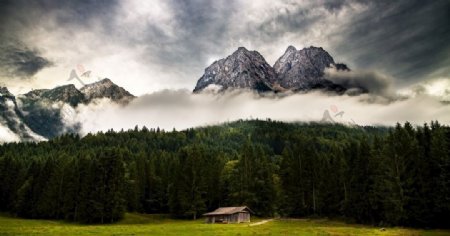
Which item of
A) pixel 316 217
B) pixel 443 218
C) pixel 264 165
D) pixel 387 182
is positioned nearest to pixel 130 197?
pixel 264 165

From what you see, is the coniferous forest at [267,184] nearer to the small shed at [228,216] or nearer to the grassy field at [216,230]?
the grassy field at [216,230]

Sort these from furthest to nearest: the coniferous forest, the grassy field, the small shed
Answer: the small shed → the coniferous forest → the grassy field

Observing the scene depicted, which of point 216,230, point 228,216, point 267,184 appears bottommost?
point 228,216

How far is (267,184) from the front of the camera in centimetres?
9812

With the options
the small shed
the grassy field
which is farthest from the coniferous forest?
the small shed

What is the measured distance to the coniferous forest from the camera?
6119cm

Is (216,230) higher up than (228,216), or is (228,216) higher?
(216,230)

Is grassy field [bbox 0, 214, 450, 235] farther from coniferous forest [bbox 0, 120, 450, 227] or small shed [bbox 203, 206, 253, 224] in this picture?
small shed [bbox 203, 206, 253, 224]

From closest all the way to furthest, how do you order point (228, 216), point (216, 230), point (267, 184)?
point (216, 230) < point (228, 216) < point (267, 184)

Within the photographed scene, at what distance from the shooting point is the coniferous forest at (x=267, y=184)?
61.2 m

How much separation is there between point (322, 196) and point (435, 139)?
3074 cm

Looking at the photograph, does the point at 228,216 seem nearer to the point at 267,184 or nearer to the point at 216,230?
the point at 267,184

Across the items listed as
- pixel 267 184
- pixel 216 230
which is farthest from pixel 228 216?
pixel 216 230

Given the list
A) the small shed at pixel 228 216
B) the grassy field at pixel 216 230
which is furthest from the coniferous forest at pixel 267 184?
the small shed at pixel 228 216
